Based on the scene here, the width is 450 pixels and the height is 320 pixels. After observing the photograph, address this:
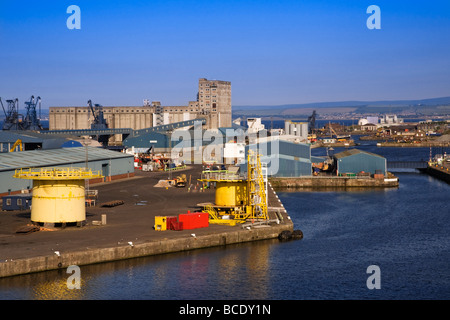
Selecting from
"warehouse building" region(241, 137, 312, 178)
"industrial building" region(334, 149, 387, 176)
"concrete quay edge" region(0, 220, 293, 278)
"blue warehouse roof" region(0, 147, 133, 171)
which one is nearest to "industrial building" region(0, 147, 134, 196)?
"blue warehouse roof" region(0, 147, 133, 171)

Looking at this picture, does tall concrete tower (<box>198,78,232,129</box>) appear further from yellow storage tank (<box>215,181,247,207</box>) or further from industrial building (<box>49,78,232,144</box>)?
yellow storage tank (<box>215,181,247,207</box>)

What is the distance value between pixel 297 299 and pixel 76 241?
937 centimetres

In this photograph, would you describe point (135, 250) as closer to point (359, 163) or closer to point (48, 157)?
point (48, 157)

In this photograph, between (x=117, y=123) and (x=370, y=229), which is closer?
(x=370, y=229)

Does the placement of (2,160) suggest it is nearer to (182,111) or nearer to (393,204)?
(393,204)

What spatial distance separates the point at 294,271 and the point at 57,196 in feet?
35.2

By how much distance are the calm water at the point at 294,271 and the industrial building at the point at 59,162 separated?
54.7 ft

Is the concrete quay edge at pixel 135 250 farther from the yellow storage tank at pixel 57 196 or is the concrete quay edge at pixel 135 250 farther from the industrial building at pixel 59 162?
the industrial building at pixel 59 162

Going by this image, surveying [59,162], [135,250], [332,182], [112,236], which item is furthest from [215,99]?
[135,250]

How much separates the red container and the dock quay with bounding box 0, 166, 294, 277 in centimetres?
42

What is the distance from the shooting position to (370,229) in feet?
112

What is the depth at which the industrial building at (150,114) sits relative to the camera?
12788 cm

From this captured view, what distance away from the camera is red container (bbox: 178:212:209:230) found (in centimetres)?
2892
